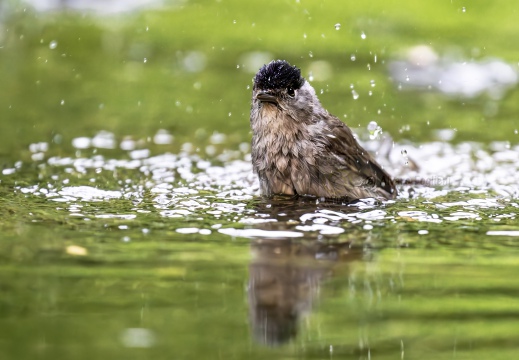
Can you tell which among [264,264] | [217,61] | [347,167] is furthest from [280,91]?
[217,61]

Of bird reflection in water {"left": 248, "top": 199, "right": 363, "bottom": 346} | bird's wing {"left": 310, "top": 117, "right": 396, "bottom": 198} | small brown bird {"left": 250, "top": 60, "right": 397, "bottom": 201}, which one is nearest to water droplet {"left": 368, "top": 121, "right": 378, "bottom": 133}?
bird's wing {"left": 310, "top": 117, "right": 396, "bottom": 198}

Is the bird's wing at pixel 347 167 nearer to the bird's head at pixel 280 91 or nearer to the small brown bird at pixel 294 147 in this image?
the small brown bird at pixel 294 147

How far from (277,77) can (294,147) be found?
0.49 meters

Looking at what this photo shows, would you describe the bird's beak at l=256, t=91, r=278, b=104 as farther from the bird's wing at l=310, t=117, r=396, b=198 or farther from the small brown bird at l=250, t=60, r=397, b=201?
the bird's wing at l=310, t=117, r=396, b=198

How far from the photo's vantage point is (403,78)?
10.8m

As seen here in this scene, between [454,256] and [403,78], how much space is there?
6240 mm

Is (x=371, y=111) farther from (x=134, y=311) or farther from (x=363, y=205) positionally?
(x=134, y=311)

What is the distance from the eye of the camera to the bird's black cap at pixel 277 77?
260 inches

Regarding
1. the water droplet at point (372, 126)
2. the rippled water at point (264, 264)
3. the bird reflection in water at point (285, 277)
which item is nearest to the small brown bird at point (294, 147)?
the rippled water at point (264, 264)

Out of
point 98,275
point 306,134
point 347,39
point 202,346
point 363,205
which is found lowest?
point 202,346

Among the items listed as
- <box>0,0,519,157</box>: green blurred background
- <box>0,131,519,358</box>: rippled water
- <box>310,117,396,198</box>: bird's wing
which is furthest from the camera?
<box>0,0,519,157</box>: green blurred background

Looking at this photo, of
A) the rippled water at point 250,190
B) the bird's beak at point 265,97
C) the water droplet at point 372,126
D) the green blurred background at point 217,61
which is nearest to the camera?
the rippled water at point 250,190

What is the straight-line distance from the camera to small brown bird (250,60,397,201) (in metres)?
6.61

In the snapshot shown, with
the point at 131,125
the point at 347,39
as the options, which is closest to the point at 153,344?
the point at 131,125
